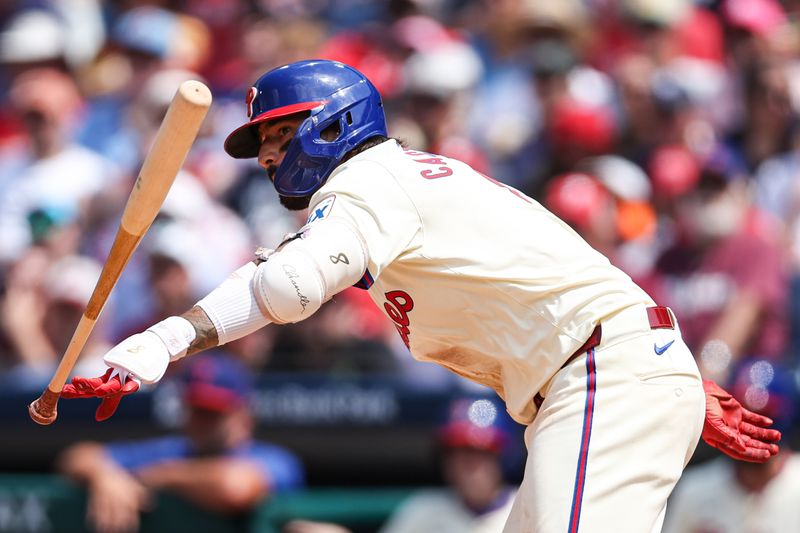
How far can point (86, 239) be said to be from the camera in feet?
25.2

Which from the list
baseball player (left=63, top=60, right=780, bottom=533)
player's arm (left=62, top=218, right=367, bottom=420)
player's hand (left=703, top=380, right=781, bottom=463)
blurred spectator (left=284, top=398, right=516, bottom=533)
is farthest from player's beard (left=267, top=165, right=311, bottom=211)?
blurred spectator (left=284, top=398, right=516, bottom=533)

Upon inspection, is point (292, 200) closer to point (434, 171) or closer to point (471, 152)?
point (434, 171)

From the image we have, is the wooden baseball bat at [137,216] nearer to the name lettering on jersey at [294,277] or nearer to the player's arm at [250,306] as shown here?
the player's arm at [250,306]

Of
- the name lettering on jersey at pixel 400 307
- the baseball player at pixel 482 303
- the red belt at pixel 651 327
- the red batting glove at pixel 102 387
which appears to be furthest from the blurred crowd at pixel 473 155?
the red batting glove at pixel 102 387

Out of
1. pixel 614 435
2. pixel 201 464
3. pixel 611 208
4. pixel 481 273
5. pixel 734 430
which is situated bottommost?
pixel 201 464

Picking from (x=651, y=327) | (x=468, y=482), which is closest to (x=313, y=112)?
(x=651, y=327)

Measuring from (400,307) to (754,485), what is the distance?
2.64m

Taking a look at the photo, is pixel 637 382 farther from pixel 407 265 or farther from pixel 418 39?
pixel 418 39

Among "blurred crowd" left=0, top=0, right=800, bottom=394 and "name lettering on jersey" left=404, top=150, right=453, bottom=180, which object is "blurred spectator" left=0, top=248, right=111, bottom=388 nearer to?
"blurred crowd" left=0, top=0, right=800, bottom=394

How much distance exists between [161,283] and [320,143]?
11.0ft

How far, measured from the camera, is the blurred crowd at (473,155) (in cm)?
639

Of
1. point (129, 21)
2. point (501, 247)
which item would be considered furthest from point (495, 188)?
point (129, 21)

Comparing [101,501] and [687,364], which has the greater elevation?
[687,364]

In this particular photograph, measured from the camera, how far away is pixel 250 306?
3389 mm
